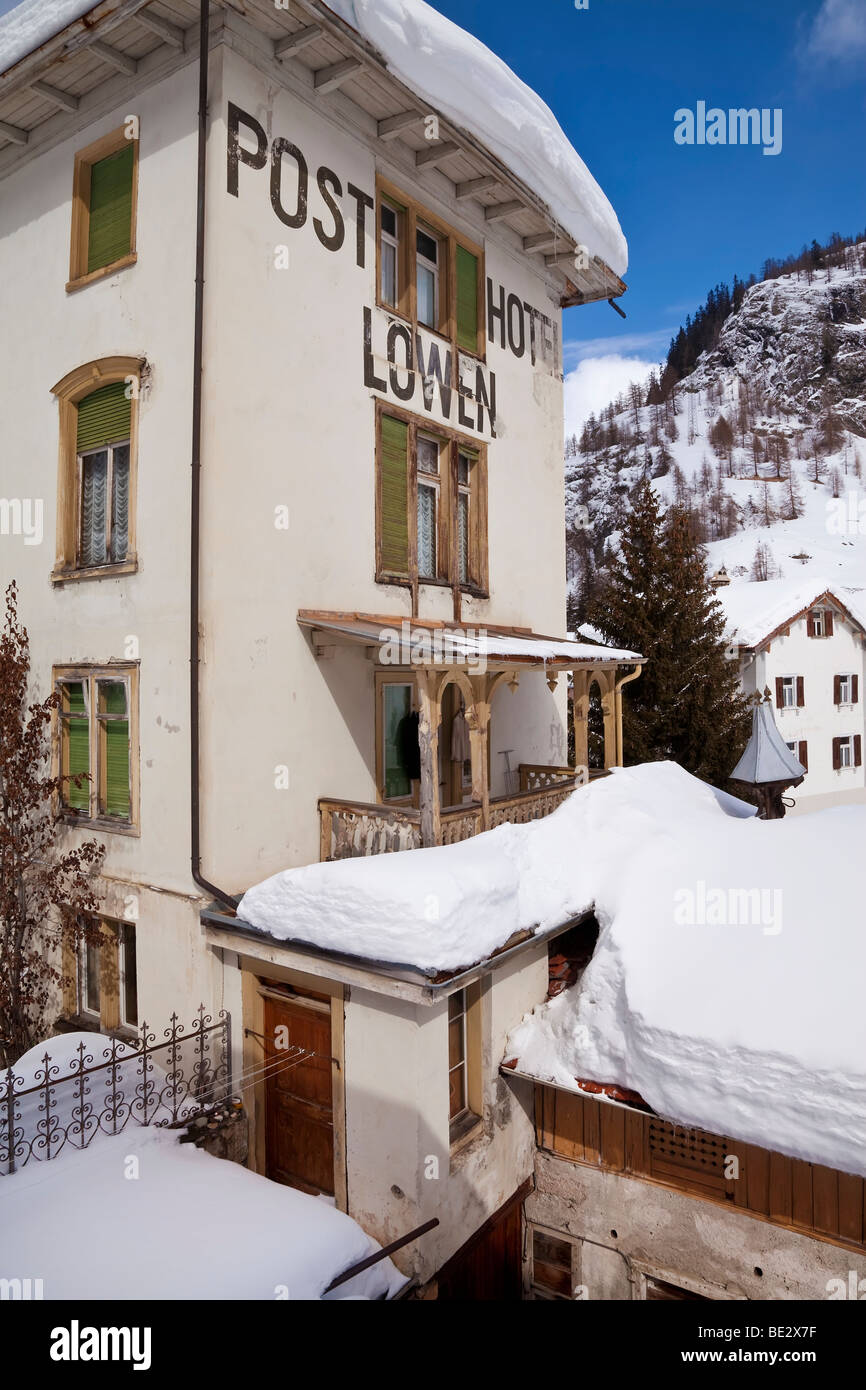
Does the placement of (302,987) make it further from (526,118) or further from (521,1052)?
(526,118)

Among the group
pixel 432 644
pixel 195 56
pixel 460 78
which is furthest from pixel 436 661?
pixel 460 78

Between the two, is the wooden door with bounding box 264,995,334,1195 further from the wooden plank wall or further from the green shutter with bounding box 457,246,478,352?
the green shutter with bounding box 457,246,478,352

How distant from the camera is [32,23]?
9.39m

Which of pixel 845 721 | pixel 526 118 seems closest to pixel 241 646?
pixel 526 118

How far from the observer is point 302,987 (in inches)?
327

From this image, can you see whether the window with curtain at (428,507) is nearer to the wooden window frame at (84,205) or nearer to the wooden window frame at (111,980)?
the wooden window frame at (84,205)

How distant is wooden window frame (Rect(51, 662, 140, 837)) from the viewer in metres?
9.48

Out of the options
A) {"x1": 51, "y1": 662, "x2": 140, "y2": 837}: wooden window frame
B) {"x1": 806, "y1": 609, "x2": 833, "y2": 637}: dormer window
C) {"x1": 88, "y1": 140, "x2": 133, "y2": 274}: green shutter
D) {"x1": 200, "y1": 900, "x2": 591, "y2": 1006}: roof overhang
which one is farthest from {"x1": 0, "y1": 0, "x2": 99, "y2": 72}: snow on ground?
{"x1": 806, "y1": 609, "x2": 833, "y2": 637}: dormer window

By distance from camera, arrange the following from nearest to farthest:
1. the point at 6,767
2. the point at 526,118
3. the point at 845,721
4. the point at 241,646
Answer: the point at 241,646 < the point at 6,767 < the point at 526,118 < the point at 845,721

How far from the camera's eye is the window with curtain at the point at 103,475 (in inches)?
388

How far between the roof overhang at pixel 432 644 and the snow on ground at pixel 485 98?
6.46 metres

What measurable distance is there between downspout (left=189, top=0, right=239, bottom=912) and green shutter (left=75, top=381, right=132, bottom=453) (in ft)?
5.22

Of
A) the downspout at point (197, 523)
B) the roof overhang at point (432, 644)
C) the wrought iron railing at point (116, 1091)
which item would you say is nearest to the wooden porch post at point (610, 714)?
the roof overhang at point (432, 644)

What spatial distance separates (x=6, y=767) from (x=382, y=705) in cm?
490
